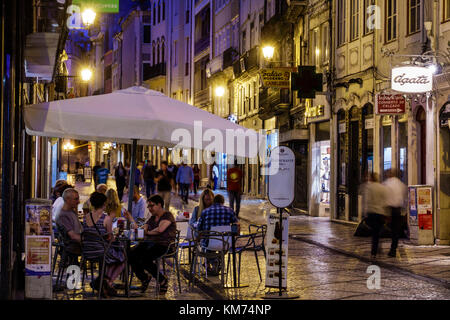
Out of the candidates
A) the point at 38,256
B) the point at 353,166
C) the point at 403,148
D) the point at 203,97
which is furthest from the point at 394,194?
the point at 203,97

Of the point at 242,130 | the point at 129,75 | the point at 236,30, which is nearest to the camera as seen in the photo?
the point at 242,130

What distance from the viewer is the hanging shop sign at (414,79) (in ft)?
55.1

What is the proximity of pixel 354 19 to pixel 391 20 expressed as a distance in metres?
2.79

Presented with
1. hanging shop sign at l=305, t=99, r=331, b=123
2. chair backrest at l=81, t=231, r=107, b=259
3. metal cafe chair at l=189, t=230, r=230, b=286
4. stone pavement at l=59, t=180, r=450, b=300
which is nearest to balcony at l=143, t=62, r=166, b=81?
hanging shop sign at l=305, t=99, r=331, b=123

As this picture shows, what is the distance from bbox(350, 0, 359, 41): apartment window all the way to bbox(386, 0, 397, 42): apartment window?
2.07 metres

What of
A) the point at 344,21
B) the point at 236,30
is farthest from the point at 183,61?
the point at 344,21

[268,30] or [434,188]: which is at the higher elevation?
[268,30]

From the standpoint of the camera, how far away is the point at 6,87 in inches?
344

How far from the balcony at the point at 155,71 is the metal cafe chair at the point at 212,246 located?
195 ft

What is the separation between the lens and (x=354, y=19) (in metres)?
23.6

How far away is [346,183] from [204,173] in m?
32.7

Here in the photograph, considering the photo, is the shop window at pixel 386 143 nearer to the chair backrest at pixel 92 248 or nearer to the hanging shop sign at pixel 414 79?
the hanging shop sign at pixel 414 79

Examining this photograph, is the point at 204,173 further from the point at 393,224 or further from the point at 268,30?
the point at 393,224

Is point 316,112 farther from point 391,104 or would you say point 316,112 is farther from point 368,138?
point 391,104
